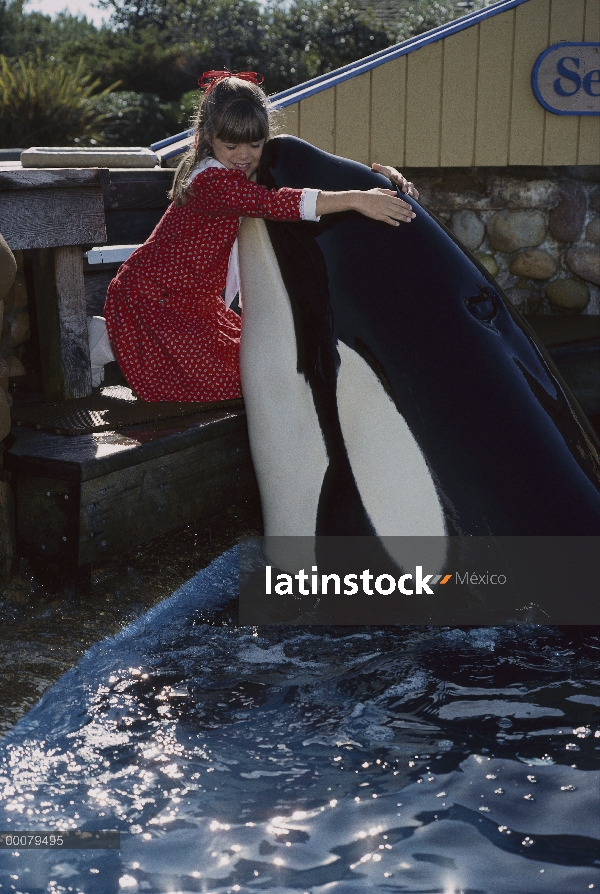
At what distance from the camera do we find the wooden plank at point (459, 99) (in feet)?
20.2

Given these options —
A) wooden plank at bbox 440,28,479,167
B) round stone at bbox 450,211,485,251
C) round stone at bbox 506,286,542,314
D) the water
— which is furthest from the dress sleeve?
round stone at bbox 506,286,542,314

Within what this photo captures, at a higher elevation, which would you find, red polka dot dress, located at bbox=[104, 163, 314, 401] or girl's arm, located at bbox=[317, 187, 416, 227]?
girl's arm, located at bbox=[317, 187, 416, 227]

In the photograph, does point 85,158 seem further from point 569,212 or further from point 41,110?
point 41,110

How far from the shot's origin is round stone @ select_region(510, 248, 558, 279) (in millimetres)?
6766

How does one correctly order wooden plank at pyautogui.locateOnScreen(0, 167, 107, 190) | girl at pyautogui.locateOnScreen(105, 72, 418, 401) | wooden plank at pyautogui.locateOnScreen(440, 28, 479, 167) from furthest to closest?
wooden plank at pyautogui.locateOnScreen(440, 28, 479, 167), wooden plank at pyautogui.locateOnScreen(0, 167, 107, 190), girl at pyautogui.locateOnScreen(105, 72, 418, 401)

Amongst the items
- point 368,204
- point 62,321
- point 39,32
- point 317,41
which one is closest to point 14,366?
point 62,321

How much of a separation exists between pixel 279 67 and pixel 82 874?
2458 cm

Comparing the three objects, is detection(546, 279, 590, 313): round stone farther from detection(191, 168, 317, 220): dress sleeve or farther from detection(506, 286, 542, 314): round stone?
detection(191, 168, 317, 220): dress sleeve

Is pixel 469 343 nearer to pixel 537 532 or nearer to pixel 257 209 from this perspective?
pixel 537 532

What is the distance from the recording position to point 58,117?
13930 millimetres

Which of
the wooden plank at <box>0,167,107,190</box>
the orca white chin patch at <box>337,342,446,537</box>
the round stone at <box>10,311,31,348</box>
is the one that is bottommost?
the orca white chin patch at <box>337,342,446,537</box>

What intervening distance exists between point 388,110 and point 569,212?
4.65 feet

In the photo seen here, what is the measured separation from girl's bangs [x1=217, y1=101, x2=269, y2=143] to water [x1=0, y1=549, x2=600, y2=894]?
1.55 metres

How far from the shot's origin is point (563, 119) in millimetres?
6348
